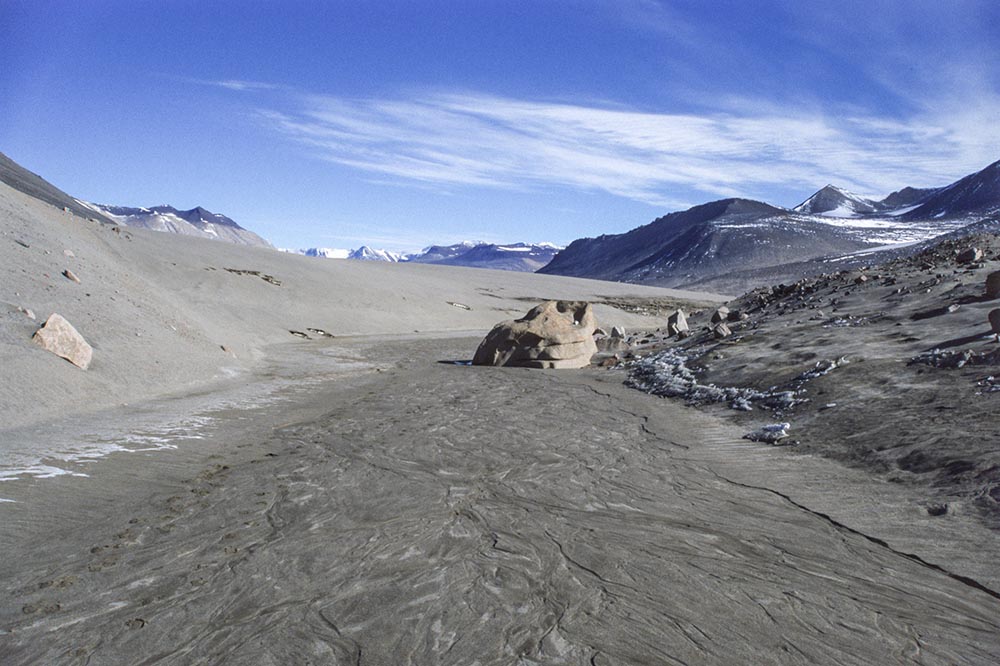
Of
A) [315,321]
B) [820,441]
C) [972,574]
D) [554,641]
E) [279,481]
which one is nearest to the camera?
[554,641]

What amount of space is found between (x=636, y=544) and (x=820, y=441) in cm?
341

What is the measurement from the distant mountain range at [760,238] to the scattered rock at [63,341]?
99.4 m

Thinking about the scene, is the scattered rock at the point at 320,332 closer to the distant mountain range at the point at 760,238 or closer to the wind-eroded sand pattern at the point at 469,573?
the wind-eroded sand pattern at the point at 469,573

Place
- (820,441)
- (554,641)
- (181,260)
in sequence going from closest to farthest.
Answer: (554,641) < (820,441) < (181,260)

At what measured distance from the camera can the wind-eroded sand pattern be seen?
3482mm

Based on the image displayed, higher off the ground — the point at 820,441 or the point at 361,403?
the point at 820,441

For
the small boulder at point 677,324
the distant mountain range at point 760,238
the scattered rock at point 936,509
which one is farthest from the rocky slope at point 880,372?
the distant mountain range at point 760,238

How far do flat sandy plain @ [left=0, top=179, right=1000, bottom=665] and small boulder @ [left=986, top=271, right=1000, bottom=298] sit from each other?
5.73 m

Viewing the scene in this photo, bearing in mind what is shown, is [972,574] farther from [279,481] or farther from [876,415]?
[279,481]

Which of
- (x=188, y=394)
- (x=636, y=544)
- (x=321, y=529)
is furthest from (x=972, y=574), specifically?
(x=188, y=394)

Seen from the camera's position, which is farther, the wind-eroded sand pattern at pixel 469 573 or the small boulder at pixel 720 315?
the small boulder at pixel 720 315

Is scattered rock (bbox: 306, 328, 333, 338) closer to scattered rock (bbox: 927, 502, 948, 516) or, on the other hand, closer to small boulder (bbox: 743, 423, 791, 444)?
small boulder (bbox: 743, 423, 791, 444)

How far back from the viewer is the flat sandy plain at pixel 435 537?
11.7 feet

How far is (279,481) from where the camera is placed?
6.26 meters
